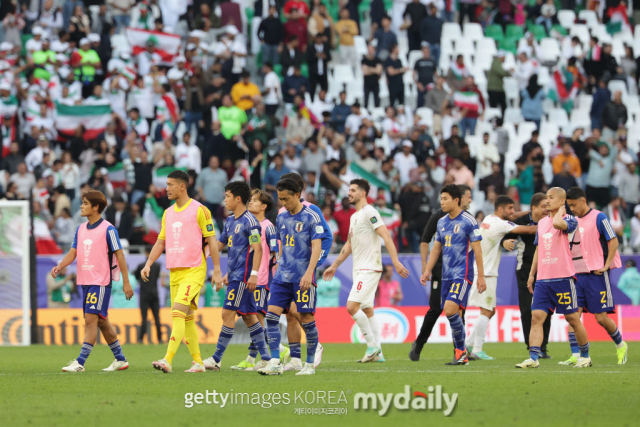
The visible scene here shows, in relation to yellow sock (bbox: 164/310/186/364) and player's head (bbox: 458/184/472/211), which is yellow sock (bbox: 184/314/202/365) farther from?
player's head (bbox: 458/184/472/211)

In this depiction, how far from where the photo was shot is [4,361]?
46.3 feet

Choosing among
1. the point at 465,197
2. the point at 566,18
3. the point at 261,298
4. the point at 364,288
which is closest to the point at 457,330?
the point at 364,288

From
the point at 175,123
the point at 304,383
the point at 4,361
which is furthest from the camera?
the point at 175,123

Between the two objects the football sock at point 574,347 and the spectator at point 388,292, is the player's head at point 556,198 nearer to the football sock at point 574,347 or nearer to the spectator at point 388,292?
the football sock at point 574,347

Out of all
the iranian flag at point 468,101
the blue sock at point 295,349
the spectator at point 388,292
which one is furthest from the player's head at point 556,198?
the iranian flag at point 468,101

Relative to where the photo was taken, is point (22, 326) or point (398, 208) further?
point (398, 208)

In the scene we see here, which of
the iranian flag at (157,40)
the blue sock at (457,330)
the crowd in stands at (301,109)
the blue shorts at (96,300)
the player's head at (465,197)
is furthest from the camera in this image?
the iranian flag at (157,40)

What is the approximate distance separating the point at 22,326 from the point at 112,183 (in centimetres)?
430

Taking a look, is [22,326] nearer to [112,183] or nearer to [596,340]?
[112,183]

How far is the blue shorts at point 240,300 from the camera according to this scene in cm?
1141

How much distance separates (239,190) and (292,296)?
167 cm

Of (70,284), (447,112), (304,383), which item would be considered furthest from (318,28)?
(304,383)

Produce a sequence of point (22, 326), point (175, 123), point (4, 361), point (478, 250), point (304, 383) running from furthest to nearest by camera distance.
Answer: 1. point (175, 123)
2. point (22, 326)
3. point (4, 361)
4. point (478, 250)
5. point (304, 383)

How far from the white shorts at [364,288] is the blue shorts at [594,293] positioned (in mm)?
2911
